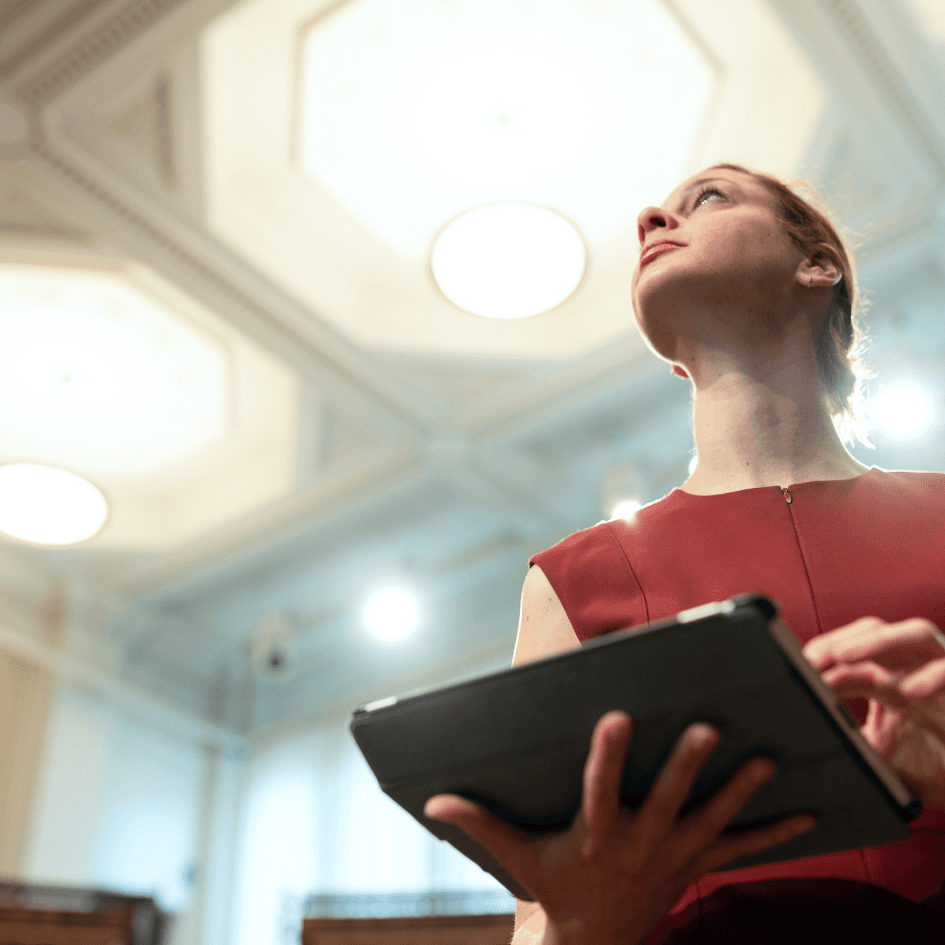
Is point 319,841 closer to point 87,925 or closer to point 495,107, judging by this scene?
point 87,925

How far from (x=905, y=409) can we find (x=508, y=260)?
7.53 ft

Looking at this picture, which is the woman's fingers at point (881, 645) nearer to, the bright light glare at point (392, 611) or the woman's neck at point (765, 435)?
the woman's neck at point (765, 435)

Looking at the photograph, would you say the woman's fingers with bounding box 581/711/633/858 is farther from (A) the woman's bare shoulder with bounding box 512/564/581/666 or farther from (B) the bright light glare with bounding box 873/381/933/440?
(B) the bright light glare with bounding box 873/381/933/440

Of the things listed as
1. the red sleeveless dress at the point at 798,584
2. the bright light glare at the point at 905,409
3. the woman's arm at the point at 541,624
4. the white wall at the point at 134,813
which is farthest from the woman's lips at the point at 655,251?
the white wall at the point at 134,813

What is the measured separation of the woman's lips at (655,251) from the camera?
156 centimetres

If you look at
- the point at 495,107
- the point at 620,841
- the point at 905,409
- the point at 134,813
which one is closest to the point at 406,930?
the point at 905,409

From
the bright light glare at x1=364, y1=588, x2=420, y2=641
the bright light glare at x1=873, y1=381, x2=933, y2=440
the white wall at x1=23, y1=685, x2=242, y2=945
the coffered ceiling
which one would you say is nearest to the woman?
the coffered ceiling

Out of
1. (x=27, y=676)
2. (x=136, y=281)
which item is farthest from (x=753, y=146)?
(x=27, y=676)

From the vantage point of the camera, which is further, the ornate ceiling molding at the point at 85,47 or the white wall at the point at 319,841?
the white wall at the point at 319,841

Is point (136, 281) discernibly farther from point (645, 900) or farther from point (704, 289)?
point (645, 900)

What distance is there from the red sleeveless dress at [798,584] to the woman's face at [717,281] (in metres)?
0.27

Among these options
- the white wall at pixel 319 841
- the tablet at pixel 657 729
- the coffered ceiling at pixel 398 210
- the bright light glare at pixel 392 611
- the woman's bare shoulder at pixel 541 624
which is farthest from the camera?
the white wall at pixel 319 841

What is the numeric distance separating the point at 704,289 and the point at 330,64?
372 cm

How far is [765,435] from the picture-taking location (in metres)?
1.47
